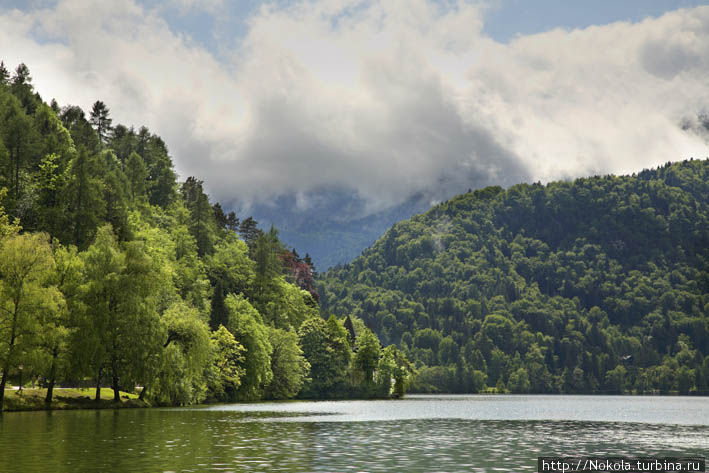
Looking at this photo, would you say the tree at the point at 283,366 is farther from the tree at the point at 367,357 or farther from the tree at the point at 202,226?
the tree at the point at 367,357

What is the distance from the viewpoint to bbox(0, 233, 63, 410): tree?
74.1m

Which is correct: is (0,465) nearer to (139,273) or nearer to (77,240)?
(139,273)

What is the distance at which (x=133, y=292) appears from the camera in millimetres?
88875

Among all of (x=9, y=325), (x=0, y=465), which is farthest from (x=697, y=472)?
(x=9, y=325)

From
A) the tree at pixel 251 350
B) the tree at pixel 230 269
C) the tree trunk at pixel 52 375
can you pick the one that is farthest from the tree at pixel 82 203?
the tree at pixel 230 269

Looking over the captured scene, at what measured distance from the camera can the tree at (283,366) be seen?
14788cm

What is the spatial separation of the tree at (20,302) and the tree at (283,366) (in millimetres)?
75054

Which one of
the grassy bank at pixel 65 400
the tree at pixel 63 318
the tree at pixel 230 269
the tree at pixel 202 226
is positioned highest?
the tree at pixel 202 226

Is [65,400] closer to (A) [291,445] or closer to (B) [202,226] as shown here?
(A) [291,445]

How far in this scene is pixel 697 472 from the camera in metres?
33.6

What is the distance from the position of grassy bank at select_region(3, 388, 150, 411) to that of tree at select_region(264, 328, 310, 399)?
50338 millimetres

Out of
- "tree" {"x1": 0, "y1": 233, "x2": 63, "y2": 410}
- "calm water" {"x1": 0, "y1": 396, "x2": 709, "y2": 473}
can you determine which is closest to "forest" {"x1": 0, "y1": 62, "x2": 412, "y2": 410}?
"tree" {"x1": 0, "y1": 233, "x2": 63, "y2": 410}

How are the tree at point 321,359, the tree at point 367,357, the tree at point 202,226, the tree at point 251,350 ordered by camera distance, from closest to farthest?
the tree at point 251,350
the tree at point 202,226
the tree at point 321,359
the tree at point 367,357

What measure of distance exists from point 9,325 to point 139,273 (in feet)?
61.8
